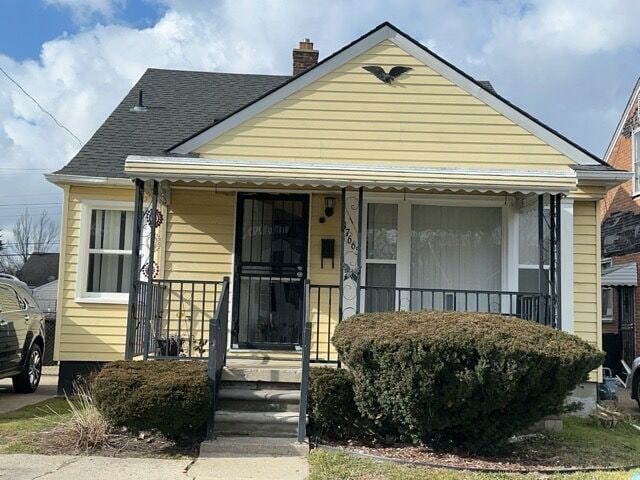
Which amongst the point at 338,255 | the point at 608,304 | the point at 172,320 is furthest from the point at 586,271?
the point at 608,304

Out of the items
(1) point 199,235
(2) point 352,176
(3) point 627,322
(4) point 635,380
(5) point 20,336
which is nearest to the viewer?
(2) point 352,176

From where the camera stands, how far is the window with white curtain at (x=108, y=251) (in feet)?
32.7

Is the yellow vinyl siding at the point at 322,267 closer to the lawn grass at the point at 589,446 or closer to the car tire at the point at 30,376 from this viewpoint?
the lawn grass at the point at 589,446

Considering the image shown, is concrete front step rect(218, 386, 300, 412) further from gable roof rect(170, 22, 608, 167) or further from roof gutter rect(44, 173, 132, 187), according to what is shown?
roof gutter rect(44, 173, 132, 187)

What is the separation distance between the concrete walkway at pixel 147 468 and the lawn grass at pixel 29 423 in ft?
1.19

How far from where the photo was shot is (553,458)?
21.0 feet

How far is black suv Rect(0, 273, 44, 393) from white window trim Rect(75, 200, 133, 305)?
2.99 ft

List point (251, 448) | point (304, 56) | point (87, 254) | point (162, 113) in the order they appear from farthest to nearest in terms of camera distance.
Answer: point (304, 56), point (162, 113), point (87, 254), point (251, 448)

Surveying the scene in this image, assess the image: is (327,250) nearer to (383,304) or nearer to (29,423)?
(383,304)

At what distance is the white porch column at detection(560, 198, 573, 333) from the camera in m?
9.26

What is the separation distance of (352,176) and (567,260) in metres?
3.66

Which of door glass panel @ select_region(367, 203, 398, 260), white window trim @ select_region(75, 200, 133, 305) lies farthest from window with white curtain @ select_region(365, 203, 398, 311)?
white window trim @ select_region(75, 200, 133, 305)

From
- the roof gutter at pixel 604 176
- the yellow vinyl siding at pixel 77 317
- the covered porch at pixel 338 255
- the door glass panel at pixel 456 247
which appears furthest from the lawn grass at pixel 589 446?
the yellow vinyl siding at pixel 77 317

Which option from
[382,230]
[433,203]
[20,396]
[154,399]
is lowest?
[20,396]
